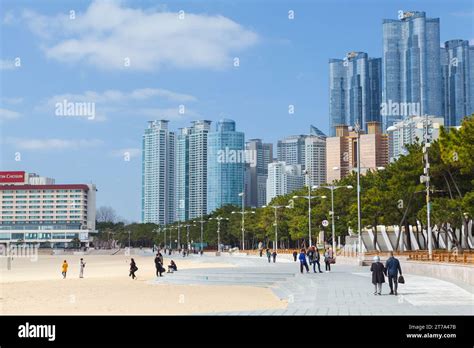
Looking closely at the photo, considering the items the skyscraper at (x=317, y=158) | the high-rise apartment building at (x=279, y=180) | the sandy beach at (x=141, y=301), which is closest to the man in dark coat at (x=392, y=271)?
the sandy beach at (x=141, y=301)

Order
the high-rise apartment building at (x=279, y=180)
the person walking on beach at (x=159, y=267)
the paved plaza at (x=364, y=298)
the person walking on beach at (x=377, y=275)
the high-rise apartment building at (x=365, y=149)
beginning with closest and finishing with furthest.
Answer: the paved plaza at (x=364, y=298), the person walking on beach at (x=377, y=275), the person walking on beach at (x=159, y=267), the high-rise apartment building at (x=365, y=149), the high-rise apartment building at (x=279, y=180)

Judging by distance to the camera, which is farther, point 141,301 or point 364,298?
point 141,301

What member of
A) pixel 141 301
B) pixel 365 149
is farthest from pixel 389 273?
pixel 365 149

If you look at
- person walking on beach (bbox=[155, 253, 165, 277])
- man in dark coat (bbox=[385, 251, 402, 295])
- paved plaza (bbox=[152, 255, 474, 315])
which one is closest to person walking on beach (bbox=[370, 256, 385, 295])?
man in dark coat (bbox=[385, 251, 402, 295])

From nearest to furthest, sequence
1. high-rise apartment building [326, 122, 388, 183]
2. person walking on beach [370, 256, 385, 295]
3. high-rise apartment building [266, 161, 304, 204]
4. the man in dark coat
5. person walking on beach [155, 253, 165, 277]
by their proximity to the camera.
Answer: the man in dark coat, person walking on beach [370, 256, 385, 295], person walking on beach [155, 253, 165, 277], high-rise apartment building [326, 122, 388, 183], high-rise apartment building [266, 161, 304, 204]

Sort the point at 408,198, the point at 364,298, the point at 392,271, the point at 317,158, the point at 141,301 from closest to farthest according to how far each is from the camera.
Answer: the point at 364,298 → the point at 392,271 → the point at 141,301 → the point at 408,198 → the point at 317,158

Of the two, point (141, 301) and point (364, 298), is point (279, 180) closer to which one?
point (141, 301)

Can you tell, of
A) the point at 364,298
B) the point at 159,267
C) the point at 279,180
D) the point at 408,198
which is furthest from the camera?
the point at 279,180

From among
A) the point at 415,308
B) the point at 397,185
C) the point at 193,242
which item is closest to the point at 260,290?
the point at 415,308

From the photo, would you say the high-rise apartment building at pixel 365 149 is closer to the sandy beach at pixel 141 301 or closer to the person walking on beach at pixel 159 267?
the person walking on beach at pixel 159 267

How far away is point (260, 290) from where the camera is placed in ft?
100

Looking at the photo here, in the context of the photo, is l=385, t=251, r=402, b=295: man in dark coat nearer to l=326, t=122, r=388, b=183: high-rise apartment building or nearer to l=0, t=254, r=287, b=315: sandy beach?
l=0, t=254, r=287, b=315: sandy beach

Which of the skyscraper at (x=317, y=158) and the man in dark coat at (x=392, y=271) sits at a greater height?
the skyscraper at (x=317, y=158)

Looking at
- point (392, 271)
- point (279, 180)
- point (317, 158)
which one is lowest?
point (392, 271)
